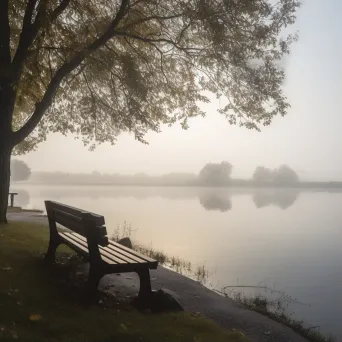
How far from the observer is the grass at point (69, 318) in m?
5.09

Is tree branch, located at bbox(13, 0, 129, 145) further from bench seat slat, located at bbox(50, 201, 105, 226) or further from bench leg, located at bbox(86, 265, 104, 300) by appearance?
bench leg, located at bbox(86, 265, 104, 300)

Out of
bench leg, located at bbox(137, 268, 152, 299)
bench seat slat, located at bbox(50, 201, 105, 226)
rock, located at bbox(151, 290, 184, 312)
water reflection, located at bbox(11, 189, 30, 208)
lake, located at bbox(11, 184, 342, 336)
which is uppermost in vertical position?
bench seat slat, located at bbox(50, 201, 105, 226)

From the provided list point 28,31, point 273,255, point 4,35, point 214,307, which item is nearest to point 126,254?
point 214,307

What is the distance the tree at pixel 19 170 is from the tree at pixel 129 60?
3694 inches

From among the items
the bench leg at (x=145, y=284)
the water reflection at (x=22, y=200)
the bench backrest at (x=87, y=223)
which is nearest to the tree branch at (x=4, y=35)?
the bench backrest at (x=87, y=223)

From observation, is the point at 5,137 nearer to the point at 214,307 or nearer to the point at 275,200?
the point at 214,307

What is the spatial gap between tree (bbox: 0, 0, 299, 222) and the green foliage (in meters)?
0.03

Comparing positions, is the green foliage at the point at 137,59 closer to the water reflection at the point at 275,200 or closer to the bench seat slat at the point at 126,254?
the bench seat slat at the point at 126,254

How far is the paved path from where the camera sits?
21.7 ft

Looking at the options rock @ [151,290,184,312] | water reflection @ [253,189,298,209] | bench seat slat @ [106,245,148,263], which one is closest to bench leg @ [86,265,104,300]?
bench seat slat @ [106,245,148,263]

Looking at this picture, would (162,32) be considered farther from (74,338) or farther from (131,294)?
(74,338)

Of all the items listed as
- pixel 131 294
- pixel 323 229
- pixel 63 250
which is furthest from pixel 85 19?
pixel 323 229

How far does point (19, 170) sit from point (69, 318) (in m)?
107

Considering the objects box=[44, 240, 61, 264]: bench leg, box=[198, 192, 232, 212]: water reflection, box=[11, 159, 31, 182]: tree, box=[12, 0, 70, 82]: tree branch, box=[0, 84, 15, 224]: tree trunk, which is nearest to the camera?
box=[44, 240, 61, 264]: bench leg
